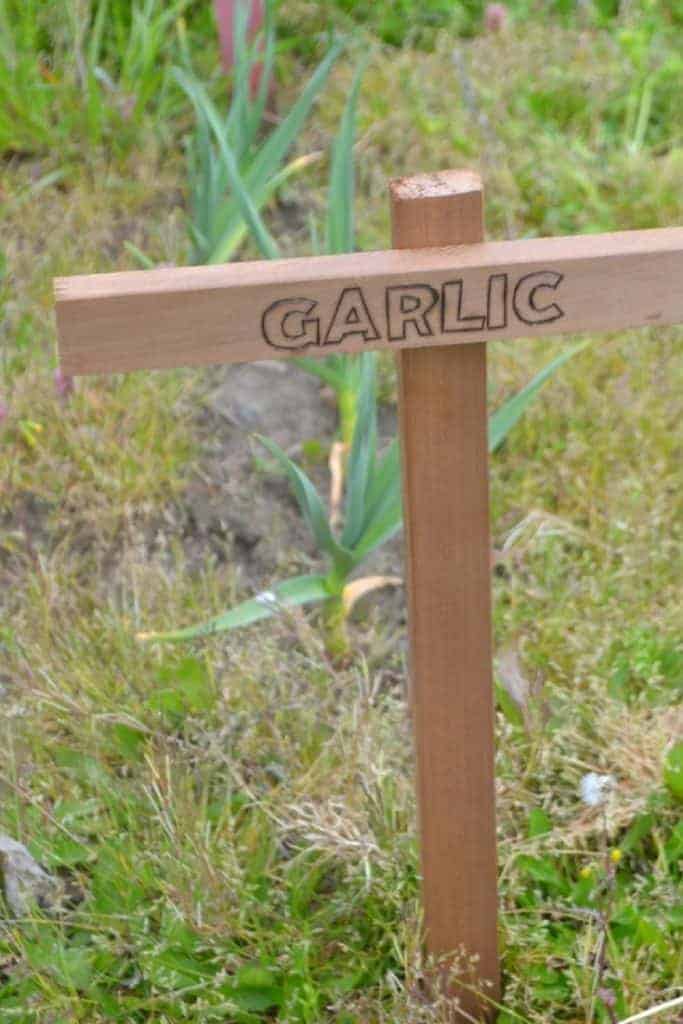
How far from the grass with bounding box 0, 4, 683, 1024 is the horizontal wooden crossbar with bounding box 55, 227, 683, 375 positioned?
2.34 feet

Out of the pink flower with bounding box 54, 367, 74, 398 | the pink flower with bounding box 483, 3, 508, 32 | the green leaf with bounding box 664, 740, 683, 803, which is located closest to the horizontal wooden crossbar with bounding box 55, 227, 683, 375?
the green leaf with bounding box 664, 740, 683, 803

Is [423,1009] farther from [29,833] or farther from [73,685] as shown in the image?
[73,685]

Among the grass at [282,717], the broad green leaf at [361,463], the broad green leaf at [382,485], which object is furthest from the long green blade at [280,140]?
the broad green leaf at [382,485]

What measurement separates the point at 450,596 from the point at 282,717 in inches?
27.1

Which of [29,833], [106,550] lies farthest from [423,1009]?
[106,550]

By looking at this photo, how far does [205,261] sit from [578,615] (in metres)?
1.07

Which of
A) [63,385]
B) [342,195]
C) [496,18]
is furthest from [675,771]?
[496,18]

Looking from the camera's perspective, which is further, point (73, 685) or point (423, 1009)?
point (73, 685)

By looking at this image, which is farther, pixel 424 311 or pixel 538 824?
pixel 538 824

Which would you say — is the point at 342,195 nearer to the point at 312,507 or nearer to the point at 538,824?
the point at 312,507

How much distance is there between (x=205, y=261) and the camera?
2680 mm

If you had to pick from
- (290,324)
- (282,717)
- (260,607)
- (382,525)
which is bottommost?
(282,717)

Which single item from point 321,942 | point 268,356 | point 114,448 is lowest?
point 321,942

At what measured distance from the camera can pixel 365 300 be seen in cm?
115
